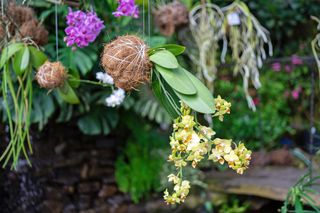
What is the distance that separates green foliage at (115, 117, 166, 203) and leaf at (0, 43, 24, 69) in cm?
148

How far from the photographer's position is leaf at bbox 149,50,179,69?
887mm

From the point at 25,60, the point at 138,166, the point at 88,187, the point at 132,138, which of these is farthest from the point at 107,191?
the point at 25,60

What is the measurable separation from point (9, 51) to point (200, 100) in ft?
2.28

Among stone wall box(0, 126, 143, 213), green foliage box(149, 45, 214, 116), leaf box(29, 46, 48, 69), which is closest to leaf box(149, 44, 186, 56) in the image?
green foliage box(149, 45, 214, 116)

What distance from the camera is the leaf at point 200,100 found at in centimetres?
86

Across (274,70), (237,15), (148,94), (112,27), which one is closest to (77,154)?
(148,94)

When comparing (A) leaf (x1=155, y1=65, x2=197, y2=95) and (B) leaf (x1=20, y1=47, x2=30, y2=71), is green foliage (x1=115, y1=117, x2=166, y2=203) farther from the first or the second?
(A) leaf (x1=155, y1=65, x2=197, y2=95)

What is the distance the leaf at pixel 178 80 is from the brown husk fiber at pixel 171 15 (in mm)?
1260

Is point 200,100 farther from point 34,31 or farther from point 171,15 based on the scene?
point 171,15

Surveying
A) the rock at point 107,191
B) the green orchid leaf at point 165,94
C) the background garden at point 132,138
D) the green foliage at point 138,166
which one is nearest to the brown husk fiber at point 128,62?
the green orchid leaf at point 165,94

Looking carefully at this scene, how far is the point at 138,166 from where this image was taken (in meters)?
A: 2.84

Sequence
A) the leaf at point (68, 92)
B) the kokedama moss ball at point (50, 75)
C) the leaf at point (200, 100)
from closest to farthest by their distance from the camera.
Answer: the leaf at point (200, 100)
the kokedama moss ball at point (50, 75)
the leaf at point (68, 92)

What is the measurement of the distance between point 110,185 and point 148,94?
67 centimetres

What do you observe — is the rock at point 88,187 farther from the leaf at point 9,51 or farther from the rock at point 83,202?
the leaf at point 9,51
